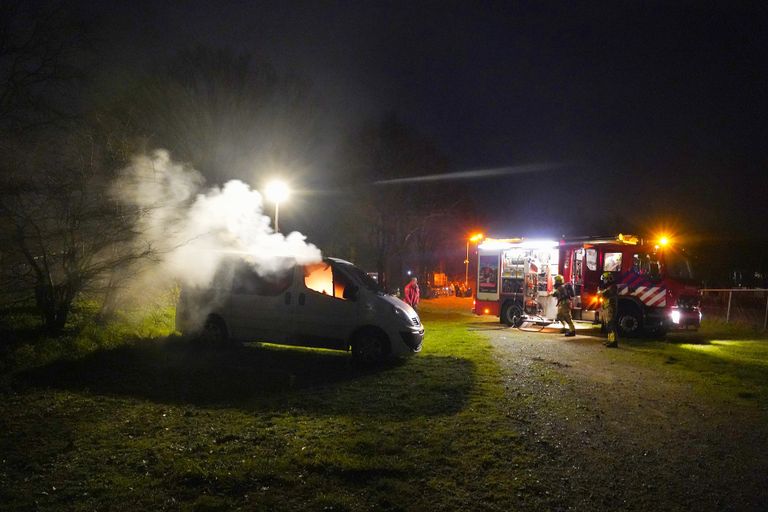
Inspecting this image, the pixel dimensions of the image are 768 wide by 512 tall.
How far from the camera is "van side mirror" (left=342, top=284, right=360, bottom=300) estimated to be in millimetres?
9758

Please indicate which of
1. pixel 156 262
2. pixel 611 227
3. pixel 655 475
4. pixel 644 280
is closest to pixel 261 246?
pixel 156 262

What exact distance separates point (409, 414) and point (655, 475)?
2737mm

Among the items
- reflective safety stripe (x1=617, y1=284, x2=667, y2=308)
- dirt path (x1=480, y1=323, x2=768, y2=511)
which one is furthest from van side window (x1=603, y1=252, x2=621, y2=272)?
dirt path (x1=480, y1=323, x2=768, y2=511)

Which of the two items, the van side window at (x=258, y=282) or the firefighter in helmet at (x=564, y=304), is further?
the firefighter in helmet at (x=564, y=304)

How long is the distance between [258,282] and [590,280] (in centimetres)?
1030

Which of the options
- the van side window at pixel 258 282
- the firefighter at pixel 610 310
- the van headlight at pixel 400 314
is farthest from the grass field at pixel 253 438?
the firefighter at pixel 610 310

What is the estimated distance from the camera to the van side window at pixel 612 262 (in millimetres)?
15641

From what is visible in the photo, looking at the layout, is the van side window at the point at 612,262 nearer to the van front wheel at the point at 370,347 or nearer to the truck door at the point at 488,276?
the truck door at the point at 488,276

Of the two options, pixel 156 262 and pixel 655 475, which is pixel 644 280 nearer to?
pixel 655 475

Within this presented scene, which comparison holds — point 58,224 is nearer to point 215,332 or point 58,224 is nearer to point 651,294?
point 215,332

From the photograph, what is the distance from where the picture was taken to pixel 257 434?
572 centimetres

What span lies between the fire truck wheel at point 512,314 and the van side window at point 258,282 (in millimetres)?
9707

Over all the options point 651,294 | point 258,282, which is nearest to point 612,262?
point 651,294

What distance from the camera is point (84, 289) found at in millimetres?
10789
